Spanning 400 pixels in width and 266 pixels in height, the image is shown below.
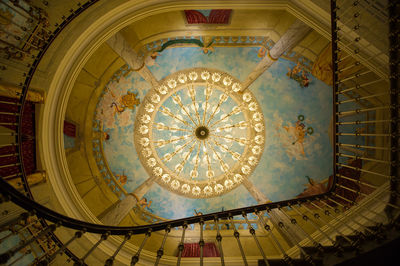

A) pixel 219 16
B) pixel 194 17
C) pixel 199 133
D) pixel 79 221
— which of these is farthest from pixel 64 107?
pixel 219 16

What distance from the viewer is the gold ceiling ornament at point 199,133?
7.86 metres

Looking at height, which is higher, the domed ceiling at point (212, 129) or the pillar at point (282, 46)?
the pillar at point (282, 46)

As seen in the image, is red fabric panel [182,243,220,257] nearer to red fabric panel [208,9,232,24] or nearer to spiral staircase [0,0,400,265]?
spiral staircase [0,0,400,265]

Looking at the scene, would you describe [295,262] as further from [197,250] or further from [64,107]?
[64,107]

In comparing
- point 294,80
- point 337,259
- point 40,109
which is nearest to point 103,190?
point 40,109

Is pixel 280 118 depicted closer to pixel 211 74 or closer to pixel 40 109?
pixel 211 74

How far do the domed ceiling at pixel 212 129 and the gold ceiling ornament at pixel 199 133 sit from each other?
4cm

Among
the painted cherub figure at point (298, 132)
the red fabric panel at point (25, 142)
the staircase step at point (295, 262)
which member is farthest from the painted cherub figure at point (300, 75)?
the red fabric panel at point (25, 142)

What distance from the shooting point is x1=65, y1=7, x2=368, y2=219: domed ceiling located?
7.18 m

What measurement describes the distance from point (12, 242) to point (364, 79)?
918 centimetres

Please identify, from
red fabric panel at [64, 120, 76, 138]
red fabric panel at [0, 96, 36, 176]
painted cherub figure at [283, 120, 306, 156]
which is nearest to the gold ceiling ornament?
painted cherub figure at [283, 120, 306, 156]

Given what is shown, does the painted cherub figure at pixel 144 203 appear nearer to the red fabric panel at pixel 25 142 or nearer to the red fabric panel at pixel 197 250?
the red fabric panel at pixel 197 250

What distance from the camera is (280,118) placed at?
8031 mm

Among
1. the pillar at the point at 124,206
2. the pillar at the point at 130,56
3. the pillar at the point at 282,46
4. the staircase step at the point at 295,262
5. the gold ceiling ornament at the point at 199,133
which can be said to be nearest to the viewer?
the staircase step at the point at 295,262
